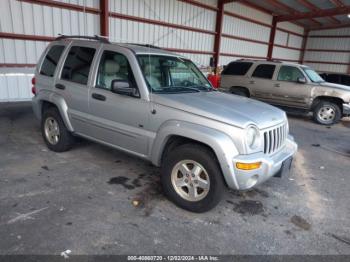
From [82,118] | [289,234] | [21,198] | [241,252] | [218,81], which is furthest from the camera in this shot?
[218,81]

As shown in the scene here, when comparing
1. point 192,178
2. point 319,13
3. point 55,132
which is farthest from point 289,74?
point 319,13

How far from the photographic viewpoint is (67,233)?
289cm

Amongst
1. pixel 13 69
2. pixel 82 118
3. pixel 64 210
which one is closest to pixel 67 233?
pixel 64 210

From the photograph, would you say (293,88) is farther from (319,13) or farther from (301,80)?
(319,13)

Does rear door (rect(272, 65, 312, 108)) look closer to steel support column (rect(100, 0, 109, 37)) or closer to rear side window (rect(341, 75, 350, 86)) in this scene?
rear side window (rect(341, 75, 350, 86))

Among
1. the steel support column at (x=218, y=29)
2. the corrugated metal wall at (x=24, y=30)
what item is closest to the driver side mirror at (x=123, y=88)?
the corrugated metal wall at (x=24, y=30)

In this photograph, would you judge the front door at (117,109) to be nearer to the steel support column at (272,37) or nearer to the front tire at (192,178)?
the front tire at (192,178)

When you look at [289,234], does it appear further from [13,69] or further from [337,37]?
[337,37]

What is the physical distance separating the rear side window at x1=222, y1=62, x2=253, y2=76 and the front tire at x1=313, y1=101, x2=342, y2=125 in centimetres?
261

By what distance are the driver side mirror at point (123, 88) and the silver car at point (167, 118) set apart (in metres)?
0.01

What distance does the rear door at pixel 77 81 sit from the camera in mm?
4289

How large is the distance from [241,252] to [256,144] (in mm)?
1123

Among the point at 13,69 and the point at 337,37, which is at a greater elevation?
the point at 337,37

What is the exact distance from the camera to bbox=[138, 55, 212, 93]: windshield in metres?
3.84
